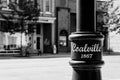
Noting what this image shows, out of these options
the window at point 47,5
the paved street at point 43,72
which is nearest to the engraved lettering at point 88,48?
the paved street at point 43,72

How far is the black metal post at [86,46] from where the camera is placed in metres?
2.81

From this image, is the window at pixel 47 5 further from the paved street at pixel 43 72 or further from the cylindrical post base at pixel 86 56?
the cylindrical post base at pixel 86 56

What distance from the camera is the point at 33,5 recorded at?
39.1m

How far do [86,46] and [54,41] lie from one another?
44.0m

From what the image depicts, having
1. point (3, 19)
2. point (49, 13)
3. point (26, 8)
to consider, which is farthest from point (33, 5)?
point (49, 13)

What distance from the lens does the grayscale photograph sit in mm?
2846

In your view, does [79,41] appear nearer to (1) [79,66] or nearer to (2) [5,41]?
(1) [79,66]

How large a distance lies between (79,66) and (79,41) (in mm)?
228

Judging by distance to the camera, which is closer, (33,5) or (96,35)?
(96,35)

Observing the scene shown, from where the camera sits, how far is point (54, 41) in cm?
4684

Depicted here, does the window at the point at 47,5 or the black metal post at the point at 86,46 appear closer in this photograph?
the black metal post at the point at 86,46

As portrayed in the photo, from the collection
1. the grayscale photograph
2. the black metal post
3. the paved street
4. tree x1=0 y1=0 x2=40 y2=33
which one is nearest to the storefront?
the grayscale photograph

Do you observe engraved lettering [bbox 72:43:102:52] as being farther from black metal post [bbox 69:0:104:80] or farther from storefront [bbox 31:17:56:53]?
storefront [bbox 31:17:56:53]

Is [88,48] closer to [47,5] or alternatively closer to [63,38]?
[47,5]
